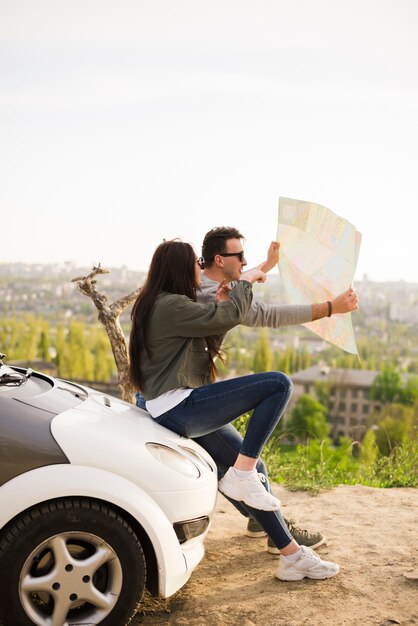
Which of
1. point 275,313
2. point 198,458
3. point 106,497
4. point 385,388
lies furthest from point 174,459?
point 385,388

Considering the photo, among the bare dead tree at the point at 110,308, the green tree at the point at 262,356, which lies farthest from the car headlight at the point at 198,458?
the green tree at the point at 262,356

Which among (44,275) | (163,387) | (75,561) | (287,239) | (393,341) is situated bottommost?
(393,341)

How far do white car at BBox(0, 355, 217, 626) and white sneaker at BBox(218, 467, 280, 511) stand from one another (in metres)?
0.43

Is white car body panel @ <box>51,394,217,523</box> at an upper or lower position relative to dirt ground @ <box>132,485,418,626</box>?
upper

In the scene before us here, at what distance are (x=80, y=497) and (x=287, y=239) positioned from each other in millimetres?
1959

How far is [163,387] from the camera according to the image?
3828mm

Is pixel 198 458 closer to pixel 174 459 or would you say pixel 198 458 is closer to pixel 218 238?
pixel 174 459

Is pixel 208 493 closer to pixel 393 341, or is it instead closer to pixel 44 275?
pixel 44 275

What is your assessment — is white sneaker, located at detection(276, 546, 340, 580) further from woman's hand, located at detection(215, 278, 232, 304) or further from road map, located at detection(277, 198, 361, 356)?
woman's hand, located at detection(215, 278, 232, 304)

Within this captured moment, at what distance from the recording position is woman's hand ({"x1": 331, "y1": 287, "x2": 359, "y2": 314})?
4.19 metres

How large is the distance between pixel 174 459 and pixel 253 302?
114cm

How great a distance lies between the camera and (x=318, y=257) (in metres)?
4.40

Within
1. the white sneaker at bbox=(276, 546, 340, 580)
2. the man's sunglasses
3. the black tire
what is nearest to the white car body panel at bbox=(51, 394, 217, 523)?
the black tire

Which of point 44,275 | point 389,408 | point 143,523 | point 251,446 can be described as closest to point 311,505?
point 251,446
